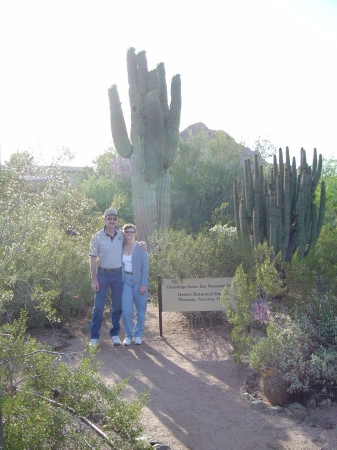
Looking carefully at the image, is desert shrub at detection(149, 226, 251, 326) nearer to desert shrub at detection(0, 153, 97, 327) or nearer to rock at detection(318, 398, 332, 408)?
desert shrub at detection(0, 153, 97, 327)

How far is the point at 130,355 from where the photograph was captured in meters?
6.32

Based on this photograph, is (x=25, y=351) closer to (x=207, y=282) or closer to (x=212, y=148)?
(x=207, y=282)

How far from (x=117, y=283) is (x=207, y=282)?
1167mm

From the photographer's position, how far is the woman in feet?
21.2

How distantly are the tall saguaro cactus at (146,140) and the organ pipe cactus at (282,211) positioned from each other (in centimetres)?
255

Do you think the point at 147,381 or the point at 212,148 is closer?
the point at 147,381

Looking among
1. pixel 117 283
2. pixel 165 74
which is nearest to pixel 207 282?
pixel 117 283

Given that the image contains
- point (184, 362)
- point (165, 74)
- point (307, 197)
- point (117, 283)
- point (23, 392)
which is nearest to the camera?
point (23, 392)

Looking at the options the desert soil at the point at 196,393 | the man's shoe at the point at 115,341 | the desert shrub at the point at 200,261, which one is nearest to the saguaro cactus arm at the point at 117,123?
the desert shrub at the point at 200,261

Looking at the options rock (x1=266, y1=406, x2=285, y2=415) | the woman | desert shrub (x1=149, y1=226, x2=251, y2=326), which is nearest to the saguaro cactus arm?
desert shrub (x1=149, y1=226, x2=251, y2=326)

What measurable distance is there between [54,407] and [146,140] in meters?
9.40

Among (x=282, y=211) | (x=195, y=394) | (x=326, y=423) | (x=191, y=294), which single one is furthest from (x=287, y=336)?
(x=282, y=211)

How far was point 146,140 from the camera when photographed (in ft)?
40.3

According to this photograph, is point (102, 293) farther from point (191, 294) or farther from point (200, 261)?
point (200, 261)
